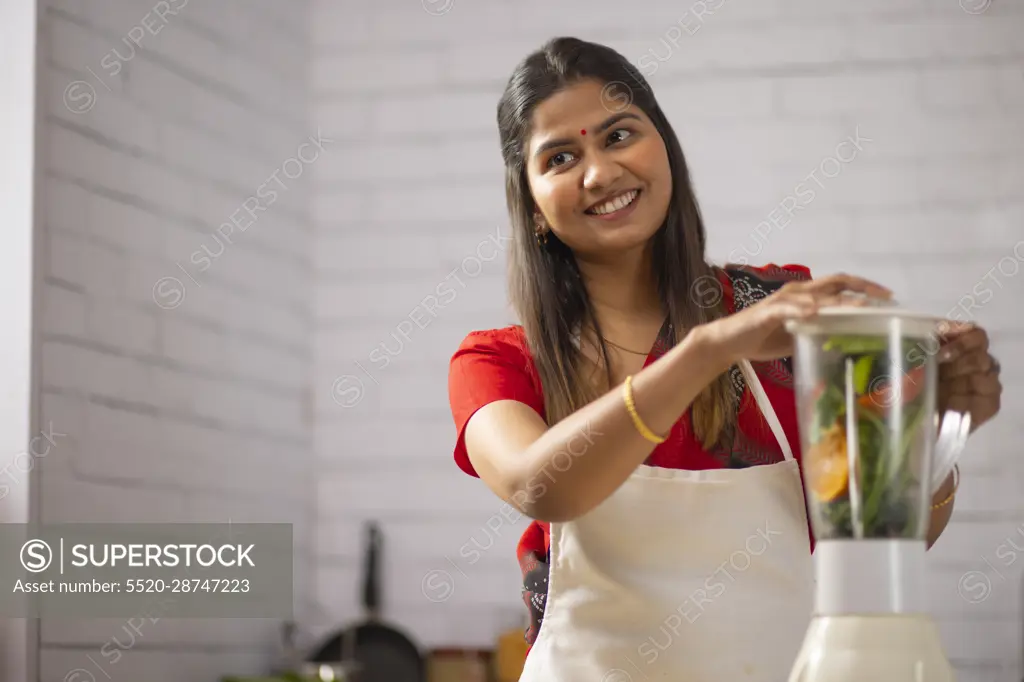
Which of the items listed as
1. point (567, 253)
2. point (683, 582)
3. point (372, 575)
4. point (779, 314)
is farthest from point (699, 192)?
point (779, 314)

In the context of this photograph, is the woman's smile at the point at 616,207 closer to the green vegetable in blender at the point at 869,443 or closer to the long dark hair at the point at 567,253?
the long dark hair at the point at 567,253

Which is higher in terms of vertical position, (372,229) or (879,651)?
(372,229)

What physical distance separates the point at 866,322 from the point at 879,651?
209mm

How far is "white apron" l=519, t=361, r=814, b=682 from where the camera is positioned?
1058 mm

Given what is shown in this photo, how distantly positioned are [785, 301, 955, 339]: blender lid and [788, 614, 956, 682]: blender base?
18 cm

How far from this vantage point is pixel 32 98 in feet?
6.56

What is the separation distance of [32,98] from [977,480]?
1928 mm

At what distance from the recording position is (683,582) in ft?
3.59

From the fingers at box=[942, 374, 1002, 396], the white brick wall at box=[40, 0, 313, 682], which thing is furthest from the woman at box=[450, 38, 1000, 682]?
the white brick wall at box=[40, 0, 313, 682]

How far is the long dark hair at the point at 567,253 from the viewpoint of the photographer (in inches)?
49.8

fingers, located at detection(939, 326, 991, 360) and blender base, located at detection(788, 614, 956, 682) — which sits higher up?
fingers, located at detection(939, 326, 991, 360)

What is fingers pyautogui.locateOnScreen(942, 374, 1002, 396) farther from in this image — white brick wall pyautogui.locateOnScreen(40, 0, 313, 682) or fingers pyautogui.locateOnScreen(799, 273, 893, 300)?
white brick wall pyautogui.locateOnScreen(40, 0, 313, 682)

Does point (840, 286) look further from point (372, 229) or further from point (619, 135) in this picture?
point (372, 229)

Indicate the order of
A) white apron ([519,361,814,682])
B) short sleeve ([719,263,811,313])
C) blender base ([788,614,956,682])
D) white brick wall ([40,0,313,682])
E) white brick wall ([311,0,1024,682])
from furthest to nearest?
white brick wall ([311,0,1024,682])
white brick wall ([40,0,313,682])
short sleeve ([719,263,811,313])
white apron ([519,361,814,682])
blender base ([788,614,956,682])
